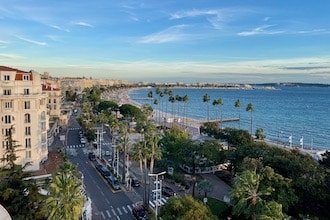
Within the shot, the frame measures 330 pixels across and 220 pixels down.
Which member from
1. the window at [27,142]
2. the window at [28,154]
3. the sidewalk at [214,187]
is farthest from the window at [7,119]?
the sidewalk at [214,187]

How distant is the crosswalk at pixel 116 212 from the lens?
1483 inches

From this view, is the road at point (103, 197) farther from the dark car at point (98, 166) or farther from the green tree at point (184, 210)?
the green tree at point (184, 210)

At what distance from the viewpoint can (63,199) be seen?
22.9m

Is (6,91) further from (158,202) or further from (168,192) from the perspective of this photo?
(168,192)

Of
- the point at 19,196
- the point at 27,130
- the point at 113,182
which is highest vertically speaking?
the point at 27,130

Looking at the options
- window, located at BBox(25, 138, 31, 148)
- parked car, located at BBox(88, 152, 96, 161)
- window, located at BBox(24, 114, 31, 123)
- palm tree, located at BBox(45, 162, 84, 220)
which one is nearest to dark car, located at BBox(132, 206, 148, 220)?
palm tree, located at BBox(45, 162, 84, 220)

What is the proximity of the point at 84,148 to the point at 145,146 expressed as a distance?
35.3 m

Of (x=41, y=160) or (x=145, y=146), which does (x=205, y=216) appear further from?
(x=41, y=160)

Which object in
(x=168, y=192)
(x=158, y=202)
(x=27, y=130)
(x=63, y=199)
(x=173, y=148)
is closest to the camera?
(x=63, y=199)

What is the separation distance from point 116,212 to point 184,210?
1390cm

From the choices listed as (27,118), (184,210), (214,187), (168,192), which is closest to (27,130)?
(27,118)

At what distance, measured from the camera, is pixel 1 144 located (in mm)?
46844

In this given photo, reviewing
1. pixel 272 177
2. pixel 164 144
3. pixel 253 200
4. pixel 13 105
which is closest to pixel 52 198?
pixel 253 200

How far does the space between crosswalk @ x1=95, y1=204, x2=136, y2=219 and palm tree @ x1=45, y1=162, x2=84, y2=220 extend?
1511 cm
